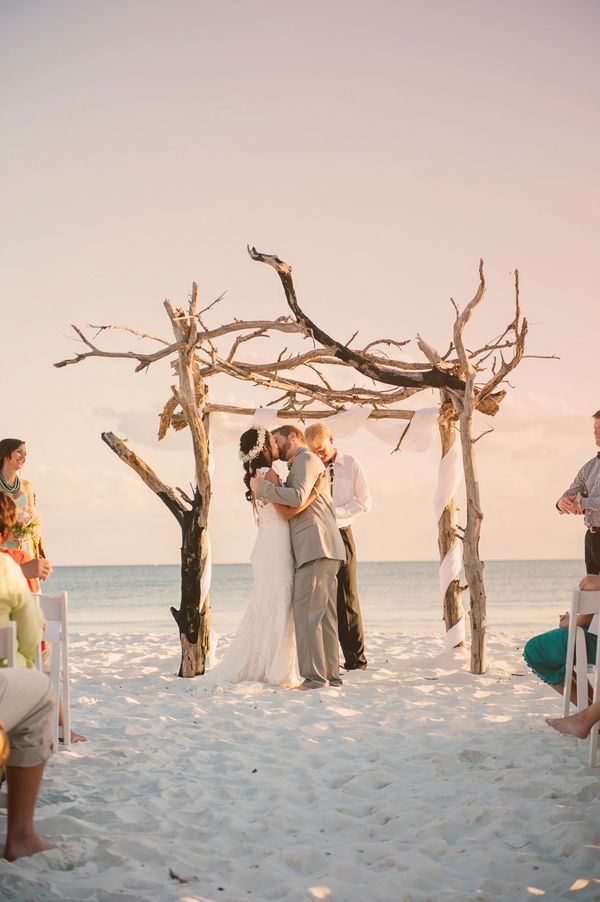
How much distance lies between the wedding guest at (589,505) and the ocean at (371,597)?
27.0 ft

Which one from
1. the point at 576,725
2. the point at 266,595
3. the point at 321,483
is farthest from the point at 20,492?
the point at 576,725

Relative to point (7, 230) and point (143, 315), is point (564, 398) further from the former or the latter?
point (7, 230)

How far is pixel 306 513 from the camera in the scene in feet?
20.6

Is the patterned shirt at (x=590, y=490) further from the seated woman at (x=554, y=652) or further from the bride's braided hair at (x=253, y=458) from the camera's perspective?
the bride's braided hair at (x=253, y=458)

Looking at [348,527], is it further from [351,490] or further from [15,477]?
[15,477]

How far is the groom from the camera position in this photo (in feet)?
20.2

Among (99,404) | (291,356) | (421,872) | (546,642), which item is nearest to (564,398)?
(99,404)

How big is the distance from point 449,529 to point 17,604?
5.46 meters

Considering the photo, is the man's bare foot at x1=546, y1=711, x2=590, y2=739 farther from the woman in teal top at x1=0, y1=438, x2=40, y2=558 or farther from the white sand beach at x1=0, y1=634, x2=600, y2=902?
the woman in teal top at x1=0, y1=438, x2=40, y2=558

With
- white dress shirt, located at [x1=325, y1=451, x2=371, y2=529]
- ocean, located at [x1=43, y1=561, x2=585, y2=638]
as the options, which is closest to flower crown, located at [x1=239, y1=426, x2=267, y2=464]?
white dress shirt, located at [x1=325, y1=451, x2=371, y2=529]

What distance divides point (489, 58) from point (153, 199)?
4930mm

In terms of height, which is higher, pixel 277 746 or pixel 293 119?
pixel 293 119

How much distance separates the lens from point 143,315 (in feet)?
48.9

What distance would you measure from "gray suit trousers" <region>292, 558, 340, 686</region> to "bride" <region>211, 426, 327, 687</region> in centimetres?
8
